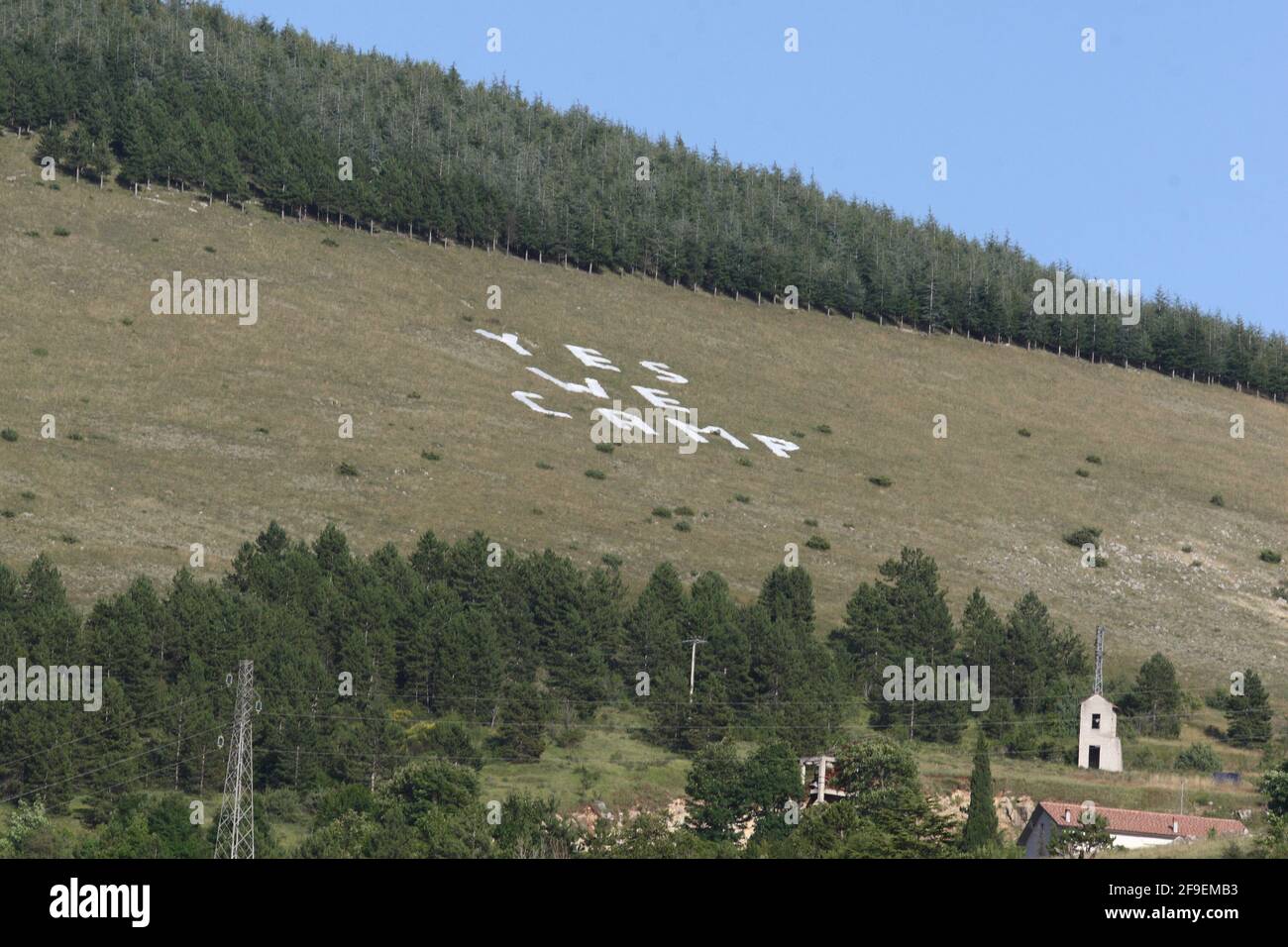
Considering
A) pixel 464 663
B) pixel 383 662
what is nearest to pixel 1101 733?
pixel 464 663

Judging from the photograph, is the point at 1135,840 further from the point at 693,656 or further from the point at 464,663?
the point at 464,663

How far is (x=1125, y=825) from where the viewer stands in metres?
60.9

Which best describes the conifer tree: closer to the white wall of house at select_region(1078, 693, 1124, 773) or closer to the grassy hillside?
the white wall of house at select_region(1078, 693, 1124, 773)

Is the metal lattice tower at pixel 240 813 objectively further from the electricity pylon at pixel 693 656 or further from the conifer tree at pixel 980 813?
the electricity pylon at pixel 693 656

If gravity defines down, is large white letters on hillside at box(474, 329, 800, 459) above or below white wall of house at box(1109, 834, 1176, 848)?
above

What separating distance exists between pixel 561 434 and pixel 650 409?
1082 cm

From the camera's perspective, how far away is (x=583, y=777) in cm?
6856

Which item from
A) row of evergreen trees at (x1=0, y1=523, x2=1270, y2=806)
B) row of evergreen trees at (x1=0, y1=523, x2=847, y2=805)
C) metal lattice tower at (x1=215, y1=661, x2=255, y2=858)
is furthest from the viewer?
row of evergreen trees at (x1=0, y1=523, x2=1270, y2=806)

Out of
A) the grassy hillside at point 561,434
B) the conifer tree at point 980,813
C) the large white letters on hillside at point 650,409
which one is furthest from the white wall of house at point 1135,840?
the large white letters on hillside at point 650,409

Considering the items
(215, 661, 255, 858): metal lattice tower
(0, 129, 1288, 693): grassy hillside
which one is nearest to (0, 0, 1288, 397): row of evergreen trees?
(0, 129, 1288, 693): grassy hillside

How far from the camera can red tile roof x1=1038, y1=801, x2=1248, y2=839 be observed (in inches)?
2341

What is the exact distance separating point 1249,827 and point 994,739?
21.5m

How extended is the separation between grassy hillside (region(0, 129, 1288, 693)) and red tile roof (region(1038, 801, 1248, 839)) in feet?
112

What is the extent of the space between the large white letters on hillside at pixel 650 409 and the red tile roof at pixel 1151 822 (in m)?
70.0
